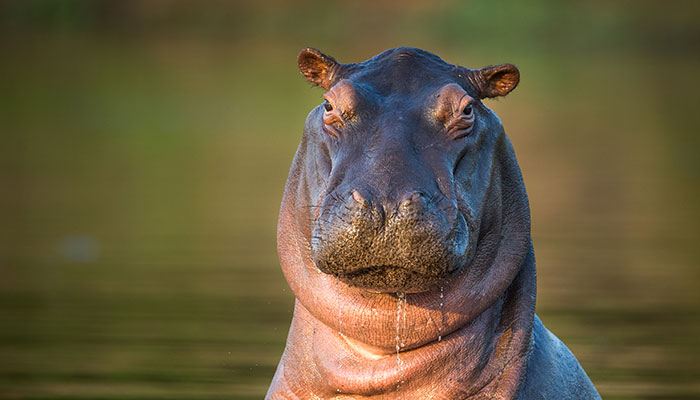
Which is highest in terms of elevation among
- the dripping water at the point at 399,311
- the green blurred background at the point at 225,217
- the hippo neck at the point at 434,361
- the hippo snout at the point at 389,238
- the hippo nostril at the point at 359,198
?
the hippo nostril at the point at 359,198

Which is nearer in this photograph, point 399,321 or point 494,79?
point 399,321

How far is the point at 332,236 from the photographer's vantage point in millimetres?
6441

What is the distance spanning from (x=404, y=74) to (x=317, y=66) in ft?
1.42

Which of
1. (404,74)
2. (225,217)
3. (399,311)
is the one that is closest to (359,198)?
(399,311)

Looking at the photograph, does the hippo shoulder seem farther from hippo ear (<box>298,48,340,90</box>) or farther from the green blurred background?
the green blurred background

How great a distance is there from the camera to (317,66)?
737 centimetres

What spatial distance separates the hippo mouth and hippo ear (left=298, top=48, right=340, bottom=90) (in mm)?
1009

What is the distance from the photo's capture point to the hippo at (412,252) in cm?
654

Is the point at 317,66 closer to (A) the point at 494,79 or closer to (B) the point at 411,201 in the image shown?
(A) the point at 494,79

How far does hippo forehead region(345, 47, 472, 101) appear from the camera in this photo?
704 centimetres

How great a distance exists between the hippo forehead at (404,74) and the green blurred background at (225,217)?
3097mm

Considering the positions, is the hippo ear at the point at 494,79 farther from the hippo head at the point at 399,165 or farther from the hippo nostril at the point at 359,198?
the hippo nostril at the point at 359,198

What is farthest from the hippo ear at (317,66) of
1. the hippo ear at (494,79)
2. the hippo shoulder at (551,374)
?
the hippo shoulder at (551,374)

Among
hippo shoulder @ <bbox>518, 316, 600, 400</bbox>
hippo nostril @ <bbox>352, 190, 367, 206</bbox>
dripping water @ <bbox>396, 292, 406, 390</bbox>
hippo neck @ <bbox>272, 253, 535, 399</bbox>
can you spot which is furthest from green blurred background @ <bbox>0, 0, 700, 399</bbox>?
hippo nostril @ <bbox>352, 190, 367, 206</bbox>
